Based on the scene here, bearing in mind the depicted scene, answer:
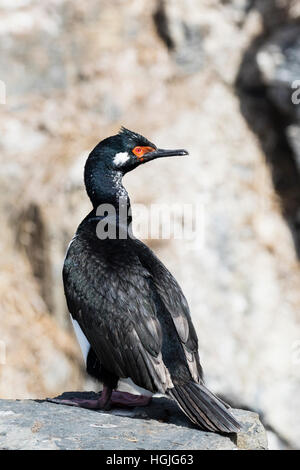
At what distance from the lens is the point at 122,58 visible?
10406 millimetres

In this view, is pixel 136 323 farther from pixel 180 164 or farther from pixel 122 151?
pixel 180 164

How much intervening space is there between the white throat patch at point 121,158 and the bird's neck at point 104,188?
7 cm

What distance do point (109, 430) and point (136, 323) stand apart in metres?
0.58

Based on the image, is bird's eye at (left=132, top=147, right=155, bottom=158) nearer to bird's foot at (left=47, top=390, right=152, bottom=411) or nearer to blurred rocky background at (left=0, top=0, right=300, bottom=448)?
bird's foot at (left=47, top=390, right=152, bottom=411)

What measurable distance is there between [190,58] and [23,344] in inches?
181

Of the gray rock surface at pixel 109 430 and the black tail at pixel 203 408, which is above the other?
the black tail at pixel 203 408

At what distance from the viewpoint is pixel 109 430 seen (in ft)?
12.8

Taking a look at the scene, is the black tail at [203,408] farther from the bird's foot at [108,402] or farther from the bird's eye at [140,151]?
the bird's eye at [140,151]

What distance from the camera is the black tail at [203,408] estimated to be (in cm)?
384

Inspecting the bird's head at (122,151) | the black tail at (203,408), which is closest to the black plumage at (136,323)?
the black tail at (203,408)

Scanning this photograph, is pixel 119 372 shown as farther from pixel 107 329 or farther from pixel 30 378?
pixel 30 378

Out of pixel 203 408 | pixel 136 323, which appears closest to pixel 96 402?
pixel 136 323

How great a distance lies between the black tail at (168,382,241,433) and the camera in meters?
3.84

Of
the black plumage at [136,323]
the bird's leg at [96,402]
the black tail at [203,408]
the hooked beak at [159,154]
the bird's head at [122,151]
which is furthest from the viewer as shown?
the hooked beak at [159,154]
